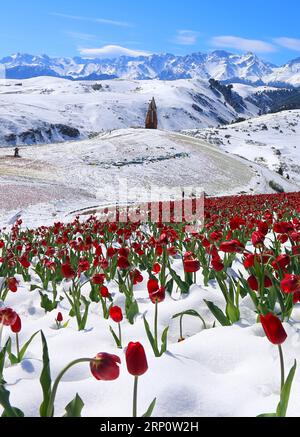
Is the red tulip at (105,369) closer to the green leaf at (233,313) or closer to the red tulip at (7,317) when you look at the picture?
the red tulip at (7,317)

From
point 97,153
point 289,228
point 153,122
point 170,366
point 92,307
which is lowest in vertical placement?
point 92,307

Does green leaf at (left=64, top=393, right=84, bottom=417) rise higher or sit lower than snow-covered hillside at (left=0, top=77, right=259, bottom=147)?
lower

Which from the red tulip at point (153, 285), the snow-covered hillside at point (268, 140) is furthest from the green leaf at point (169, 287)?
the snow-covered hillside at point (268, 140)

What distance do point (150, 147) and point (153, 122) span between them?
16.8 meters

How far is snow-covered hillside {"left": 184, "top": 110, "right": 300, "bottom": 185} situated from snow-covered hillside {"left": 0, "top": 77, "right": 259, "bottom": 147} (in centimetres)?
3761

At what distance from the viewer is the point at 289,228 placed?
4555mm

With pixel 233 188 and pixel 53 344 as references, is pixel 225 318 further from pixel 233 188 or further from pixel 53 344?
pixel 233 188

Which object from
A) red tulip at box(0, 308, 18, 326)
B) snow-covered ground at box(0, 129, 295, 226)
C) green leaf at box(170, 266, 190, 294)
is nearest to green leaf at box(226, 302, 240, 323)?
green leaf at box(170, 266, 190, 294)

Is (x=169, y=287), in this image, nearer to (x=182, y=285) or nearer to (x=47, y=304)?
(x=182, y=285)

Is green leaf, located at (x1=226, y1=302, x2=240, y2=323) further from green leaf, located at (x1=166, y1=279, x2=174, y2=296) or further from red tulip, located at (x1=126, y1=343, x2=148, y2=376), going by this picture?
red tulip, located at (x1=126, y1=343, x2=148, y2=376)

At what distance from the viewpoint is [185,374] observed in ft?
8.62

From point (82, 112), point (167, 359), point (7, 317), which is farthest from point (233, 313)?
point (82, 112)

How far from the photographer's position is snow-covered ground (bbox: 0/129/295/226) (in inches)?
1088

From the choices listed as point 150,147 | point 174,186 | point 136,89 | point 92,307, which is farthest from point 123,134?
point 136,89
